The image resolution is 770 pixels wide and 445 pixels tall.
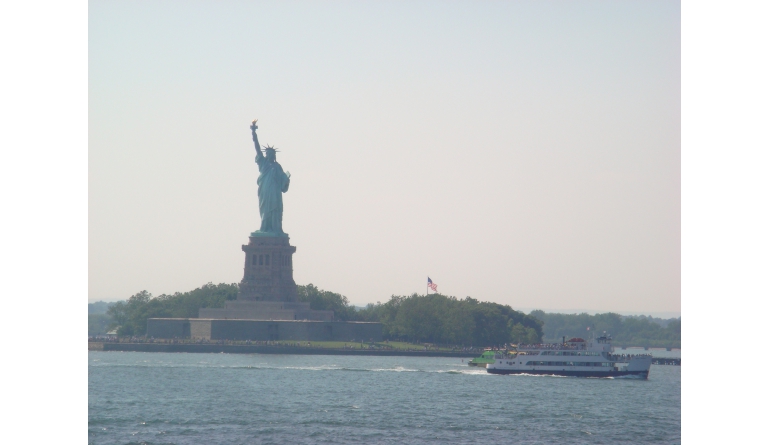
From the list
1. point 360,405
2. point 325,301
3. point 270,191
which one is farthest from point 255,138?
point 360,405

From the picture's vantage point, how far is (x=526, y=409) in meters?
68.1

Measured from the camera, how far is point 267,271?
126m

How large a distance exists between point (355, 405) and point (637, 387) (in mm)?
27726

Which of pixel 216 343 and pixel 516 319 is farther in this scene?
pixel 516 319

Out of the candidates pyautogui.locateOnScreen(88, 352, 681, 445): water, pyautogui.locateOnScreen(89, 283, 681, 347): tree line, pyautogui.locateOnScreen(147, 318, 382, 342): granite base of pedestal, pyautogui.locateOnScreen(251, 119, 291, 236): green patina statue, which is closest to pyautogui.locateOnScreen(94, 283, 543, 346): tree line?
pyautogui.locateOnScreen(89, 283, 681, 347): tree line

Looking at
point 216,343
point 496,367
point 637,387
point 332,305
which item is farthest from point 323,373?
point 332,305

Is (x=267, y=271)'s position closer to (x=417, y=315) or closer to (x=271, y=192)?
(x=271, y=192)

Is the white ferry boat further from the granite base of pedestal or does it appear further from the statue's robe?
the statue's robe

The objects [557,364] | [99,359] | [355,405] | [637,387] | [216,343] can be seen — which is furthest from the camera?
[216,343]

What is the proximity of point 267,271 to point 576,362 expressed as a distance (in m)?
39.9

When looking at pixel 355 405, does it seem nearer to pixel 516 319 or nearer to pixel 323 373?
pixel 323 373

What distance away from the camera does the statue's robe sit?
127m

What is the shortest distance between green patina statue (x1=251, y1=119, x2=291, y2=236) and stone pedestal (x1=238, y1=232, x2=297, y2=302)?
3.96ft

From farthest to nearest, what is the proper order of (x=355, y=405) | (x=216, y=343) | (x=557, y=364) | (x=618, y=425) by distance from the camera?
(x=216, y=343)
(x=557, y=364)
(x=355, y=405)
(x=618, y=425)
